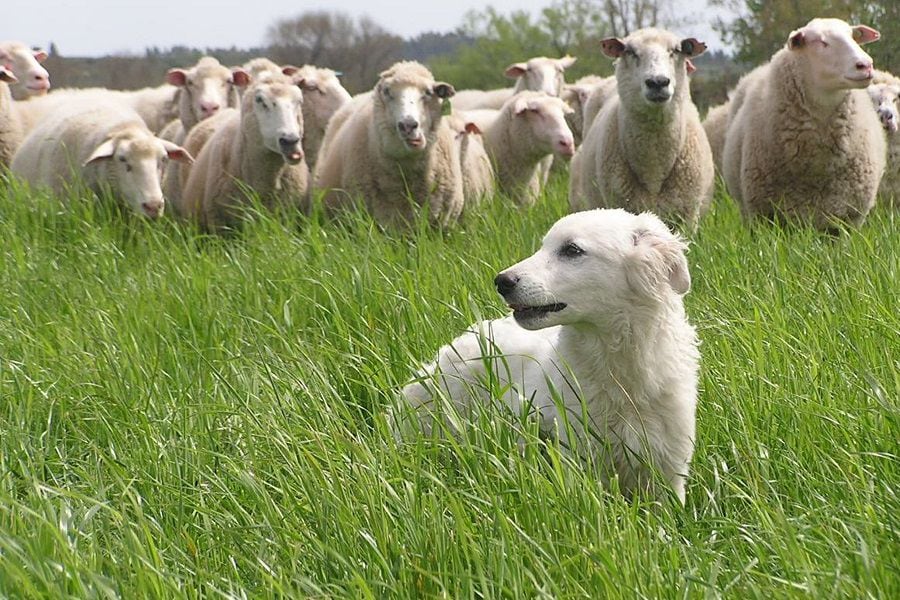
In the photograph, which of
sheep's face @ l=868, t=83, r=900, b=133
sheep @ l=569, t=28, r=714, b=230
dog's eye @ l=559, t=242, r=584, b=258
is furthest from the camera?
sheep's face @ l=868, t=83, r=900, b=133

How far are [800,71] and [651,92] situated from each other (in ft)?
2.77

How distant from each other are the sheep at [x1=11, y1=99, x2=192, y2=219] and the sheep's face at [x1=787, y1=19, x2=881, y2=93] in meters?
4.15

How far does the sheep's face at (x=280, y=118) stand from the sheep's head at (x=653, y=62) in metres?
2.23

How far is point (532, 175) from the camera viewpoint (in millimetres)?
9875

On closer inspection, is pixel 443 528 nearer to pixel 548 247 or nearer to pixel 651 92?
pixel 548 247

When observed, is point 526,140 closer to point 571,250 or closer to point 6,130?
point 6,130

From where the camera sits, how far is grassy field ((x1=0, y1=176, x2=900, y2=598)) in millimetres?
2475

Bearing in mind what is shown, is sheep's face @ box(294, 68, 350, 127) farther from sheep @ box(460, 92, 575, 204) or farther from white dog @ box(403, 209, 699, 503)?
white dog @ box(403, 209, 699, 503)

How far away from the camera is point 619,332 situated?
3.46 metres

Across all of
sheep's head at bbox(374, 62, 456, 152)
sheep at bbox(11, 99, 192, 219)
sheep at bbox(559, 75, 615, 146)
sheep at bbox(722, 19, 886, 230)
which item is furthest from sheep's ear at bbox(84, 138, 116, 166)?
sheep at bbox(559, 75, 615, 146)

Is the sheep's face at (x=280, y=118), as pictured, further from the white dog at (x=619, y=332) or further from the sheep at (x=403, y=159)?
the white dog at (x=619, y=332)

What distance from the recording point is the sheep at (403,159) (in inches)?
307

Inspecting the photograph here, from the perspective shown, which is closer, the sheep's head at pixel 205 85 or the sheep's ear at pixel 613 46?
the sheep's ear at pixel 613 46

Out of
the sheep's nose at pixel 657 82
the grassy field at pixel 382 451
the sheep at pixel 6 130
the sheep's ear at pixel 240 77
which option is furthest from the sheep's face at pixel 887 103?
the sheep at pixel 6 130
